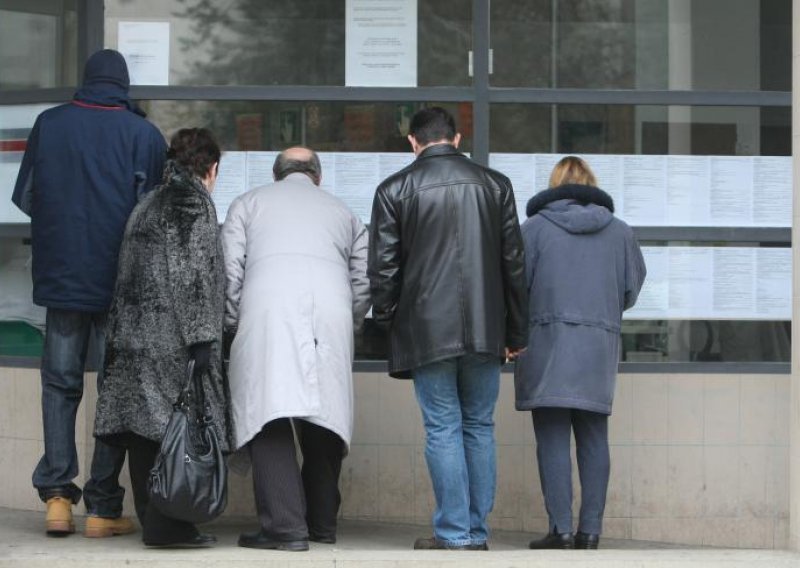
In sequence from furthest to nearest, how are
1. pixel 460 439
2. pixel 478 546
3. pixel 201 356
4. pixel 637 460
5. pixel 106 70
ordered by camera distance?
pixel 637 460
pixel 106 70
pixel 478 546
pixel 460 439
pixel 201 356

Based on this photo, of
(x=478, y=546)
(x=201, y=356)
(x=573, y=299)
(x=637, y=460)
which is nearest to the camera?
(x=201, y=356)

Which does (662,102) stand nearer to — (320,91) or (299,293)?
(320,91)

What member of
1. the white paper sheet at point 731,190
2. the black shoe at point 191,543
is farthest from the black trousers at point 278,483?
the white paper sheet at point 731,190

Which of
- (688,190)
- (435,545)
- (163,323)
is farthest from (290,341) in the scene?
(688,190)

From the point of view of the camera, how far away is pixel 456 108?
8047 mm

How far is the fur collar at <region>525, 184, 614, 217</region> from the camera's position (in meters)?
7.13

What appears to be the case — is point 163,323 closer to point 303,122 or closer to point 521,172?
point 303,122

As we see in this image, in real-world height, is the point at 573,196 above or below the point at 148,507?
above

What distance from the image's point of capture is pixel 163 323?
21.6 feet

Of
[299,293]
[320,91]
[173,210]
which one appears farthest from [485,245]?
[320,91]

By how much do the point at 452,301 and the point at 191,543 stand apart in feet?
4.75

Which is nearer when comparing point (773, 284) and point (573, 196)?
point (573, 196)

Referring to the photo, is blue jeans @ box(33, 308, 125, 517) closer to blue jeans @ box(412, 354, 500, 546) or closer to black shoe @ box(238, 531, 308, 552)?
black shoe @ box(238, 531, 308, 552)

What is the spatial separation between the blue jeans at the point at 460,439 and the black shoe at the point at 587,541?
523 millimetres
